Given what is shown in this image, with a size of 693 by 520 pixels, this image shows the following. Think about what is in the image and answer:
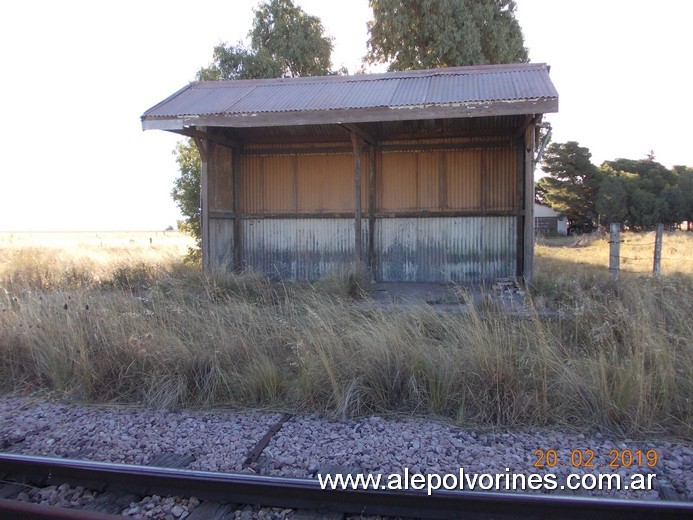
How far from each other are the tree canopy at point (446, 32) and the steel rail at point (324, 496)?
59.1 feet

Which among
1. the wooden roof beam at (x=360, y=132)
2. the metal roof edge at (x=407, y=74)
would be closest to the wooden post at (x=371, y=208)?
the wooden roof beam at (x=360, y=132)

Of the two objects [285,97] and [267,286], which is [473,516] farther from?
[285,97]

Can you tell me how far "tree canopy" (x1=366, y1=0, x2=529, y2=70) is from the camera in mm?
19375

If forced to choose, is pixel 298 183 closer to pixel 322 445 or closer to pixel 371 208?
pixel 371 208

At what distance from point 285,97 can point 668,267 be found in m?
10.0

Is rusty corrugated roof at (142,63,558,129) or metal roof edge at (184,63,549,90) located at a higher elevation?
metal roof edge at (184,63,549,90)

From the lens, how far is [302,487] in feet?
12.5

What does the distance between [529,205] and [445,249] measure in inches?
84.5

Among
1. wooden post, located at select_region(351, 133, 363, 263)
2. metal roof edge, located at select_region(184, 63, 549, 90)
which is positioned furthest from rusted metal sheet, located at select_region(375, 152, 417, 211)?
metal roof edge, located at select_region(184, 63, 549, 90)

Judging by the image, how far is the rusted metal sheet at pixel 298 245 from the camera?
41.7 feet

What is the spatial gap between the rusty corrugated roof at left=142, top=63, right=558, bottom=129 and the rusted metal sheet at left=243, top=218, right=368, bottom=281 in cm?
285

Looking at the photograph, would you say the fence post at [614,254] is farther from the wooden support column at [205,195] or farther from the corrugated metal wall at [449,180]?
the wooden support column at [205,195]

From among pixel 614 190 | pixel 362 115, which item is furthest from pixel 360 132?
pixel 614 190

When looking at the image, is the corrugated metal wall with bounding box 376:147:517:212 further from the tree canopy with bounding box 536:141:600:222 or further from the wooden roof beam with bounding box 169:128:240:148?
the tree canopy with bounding box 536:141:600:222
